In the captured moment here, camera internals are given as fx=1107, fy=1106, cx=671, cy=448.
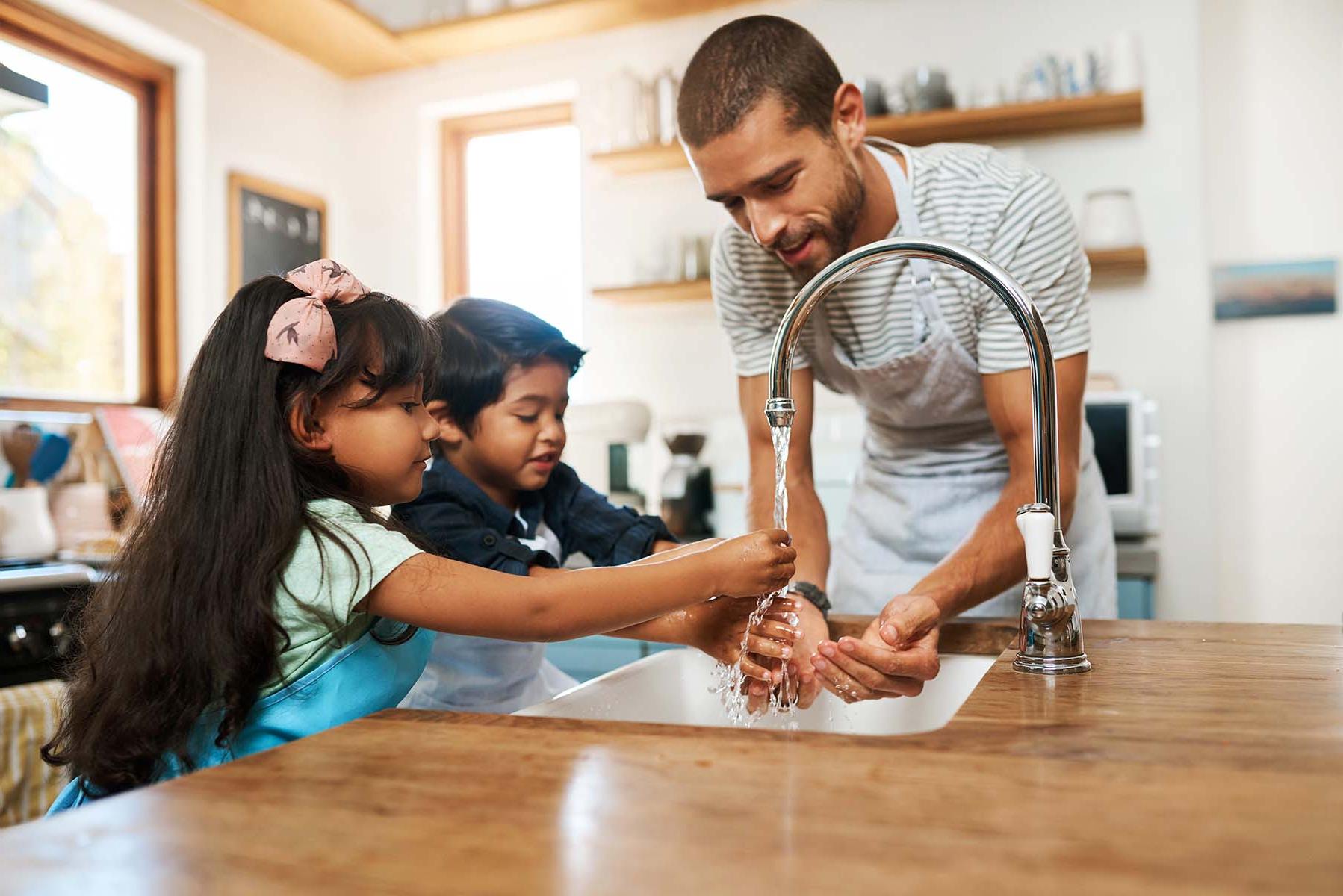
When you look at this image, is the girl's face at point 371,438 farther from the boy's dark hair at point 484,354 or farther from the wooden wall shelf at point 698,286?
the wooden wall shelf at point 698,286

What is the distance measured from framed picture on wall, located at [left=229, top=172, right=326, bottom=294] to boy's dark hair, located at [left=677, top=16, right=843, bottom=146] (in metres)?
2.10

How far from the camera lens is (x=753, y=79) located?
4.06 ft

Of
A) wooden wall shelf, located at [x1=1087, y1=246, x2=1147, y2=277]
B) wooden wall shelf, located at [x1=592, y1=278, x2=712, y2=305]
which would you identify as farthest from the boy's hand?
wooden wall shelf, located at [x1=592, y1=278, x2=712, y2=305]

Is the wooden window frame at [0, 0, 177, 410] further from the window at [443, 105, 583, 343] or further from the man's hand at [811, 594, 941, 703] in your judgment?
the man's hand at [811, 594, 941, 703]

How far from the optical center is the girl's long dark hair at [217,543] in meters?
0.83

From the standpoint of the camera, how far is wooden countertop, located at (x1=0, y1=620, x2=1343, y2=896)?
0.45 meters

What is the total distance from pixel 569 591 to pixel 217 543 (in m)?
0.28

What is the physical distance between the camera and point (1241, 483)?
9.21ft

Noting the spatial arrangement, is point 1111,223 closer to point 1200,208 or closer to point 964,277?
point 1200,208

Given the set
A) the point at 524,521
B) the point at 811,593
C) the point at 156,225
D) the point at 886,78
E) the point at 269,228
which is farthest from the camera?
the point at 269,228

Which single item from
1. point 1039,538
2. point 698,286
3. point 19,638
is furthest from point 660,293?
point 1039,538

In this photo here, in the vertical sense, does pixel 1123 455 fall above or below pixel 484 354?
below

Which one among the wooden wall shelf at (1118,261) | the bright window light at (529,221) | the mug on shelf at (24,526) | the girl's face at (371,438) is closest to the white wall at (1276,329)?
the wooden wall shelf at (1118,261)

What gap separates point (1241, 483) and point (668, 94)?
184 centimetres
